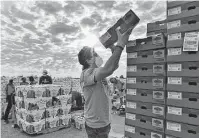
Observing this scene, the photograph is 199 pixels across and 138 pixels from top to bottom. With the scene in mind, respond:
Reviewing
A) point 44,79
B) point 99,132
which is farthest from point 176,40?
point 44,79

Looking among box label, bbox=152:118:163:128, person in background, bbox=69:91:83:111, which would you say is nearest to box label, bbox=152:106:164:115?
box label, bbox=152:118:163:128

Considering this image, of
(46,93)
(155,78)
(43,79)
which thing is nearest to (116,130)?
(46,93)

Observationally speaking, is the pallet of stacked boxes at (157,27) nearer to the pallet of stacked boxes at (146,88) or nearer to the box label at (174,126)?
the pallet of stacked boxes at (146,88)

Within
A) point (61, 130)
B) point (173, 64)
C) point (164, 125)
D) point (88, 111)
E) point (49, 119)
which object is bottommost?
point (61, 130)

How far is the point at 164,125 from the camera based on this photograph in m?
2.69

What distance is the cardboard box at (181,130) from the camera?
→ 2.45 metres

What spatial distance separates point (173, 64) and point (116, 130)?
4876 mm

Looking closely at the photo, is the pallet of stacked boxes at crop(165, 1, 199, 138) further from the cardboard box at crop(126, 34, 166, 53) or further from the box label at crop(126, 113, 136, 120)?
the box label at crop(126, 113, 136, 120)

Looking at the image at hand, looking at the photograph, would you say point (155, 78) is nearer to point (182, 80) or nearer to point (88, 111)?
point (182, 80)

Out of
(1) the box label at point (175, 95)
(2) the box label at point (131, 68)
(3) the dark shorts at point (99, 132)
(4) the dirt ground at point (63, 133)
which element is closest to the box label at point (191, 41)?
(1) the box label at point (175, 95)

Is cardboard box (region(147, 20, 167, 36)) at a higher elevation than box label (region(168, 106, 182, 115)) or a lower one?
higher

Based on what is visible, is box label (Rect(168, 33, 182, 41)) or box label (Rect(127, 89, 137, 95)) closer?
box label (Rect(168, 33, 182, 41))

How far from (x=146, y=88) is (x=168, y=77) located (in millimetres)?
402

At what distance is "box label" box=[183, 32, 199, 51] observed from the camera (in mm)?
2395
